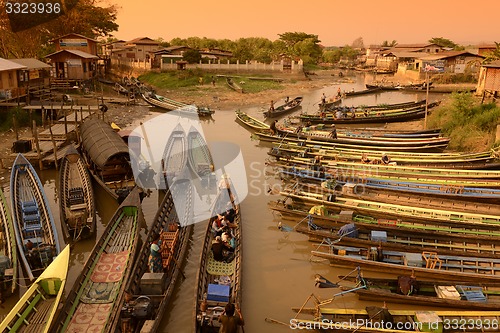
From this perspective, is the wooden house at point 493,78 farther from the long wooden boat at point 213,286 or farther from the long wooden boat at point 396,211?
the long wooden boat at point 213,286

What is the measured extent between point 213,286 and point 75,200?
8.54 meters

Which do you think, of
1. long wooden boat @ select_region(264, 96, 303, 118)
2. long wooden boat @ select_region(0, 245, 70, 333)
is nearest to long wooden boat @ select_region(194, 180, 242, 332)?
long wooden boat @ select_region(0, 245, 70, 333)

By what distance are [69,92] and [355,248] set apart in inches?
1532

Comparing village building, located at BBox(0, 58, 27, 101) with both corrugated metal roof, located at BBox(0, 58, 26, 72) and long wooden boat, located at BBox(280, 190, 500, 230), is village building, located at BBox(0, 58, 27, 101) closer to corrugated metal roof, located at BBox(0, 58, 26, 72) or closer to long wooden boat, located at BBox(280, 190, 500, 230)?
corrugated metal roof, located at BBox(0, 58, 26, 72)

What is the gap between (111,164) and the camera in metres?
19.1

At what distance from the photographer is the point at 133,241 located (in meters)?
13.4

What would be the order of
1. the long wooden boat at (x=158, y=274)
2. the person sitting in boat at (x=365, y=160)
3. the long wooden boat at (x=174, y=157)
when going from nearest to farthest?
the long wooden boat at (x=158, y=274) → the long wooden boat at (x=174, y=157) → the person sitting in boat at (x=365, y=160)

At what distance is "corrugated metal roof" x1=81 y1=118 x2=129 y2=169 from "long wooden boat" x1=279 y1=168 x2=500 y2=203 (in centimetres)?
867

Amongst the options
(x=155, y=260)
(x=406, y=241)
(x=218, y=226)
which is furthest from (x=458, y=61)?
(x=155, y=260)

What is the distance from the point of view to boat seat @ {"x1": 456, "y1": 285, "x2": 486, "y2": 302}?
34.5 feet

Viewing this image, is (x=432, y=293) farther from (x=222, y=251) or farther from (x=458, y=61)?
(x=458, y=61)

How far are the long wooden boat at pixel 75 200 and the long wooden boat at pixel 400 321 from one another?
30.5 ft

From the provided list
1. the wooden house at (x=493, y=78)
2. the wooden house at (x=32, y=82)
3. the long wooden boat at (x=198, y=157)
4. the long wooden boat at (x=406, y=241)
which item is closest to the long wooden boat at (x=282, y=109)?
the long wooden boat at (x=198, y=157)

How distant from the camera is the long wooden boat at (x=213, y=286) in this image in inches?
378
